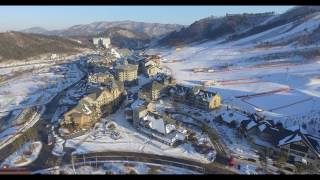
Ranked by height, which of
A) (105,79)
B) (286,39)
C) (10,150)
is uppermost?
(286,39)

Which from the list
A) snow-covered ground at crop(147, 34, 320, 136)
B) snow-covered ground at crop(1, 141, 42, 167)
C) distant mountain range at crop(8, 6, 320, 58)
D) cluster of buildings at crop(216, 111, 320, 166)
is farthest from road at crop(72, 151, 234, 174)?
distant mountain range at crop(8, 6, 320, 58)

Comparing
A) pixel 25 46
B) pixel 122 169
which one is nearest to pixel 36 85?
pixel 122 169

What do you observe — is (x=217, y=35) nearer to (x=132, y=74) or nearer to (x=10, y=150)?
(x=132, y=74)

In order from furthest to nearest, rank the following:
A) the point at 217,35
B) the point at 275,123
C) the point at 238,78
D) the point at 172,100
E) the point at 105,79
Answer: the point at 217,35 → the point at 238,78 → the point at 105,79 → the point at 172,100 → the point at 275,123

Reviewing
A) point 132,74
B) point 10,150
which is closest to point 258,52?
point 132,74

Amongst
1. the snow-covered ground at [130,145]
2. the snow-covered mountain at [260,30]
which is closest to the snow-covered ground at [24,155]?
the snow-covered ground at [130,145]

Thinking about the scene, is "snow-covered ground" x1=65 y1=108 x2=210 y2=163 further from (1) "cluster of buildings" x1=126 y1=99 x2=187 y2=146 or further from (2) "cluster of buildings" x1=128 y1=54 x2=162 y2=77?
(2) "cluster of buildings" x1=128 y1=54 x2=162 y2=77
